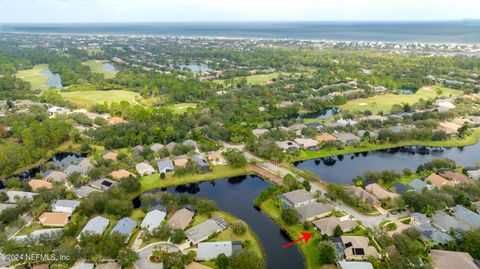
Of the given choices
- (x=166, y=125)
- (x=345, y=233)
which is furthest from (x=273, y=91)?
(x=345, y=233)

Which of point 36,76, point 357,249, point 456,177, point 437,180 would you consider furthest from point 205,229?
point 36,76

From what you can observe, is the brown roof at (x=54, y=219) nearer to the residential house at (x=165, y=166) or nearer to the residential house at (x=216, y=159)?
the residential house at (x=165, y=166)

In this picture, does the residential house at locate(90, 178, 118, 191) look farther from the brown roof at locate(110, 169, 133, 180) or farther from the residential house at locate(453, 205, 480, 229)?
the residential house at locate(453, 205, 480, 229)

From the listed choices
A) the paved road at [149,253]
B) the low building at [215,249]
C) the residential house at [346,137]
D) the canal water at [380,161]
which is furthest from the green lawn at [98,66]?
the low building at [215,249]

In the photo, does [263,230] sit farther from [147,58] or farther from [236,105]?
[147,58]

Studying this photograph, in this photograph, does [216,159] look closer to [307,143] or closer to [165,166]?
[165,166]

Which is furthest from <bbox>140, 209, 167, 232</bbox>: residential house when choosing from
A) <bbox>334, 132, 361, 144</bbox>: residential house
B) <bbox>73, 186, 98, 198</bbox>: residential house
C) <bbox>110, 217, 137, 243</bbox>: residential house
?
<bbox>334, 132, 361, 144</bbox>: residential house
